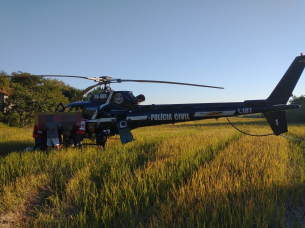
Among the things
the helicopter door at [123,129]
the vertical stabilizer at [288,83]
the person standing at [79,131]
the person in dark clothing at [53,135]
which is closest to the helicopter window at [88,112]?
the person standing at [79,131]

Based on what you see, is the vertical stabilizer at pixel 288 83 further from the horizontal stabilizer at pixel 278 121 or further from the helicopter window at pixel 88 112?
the helicopter window at pixel 88 112

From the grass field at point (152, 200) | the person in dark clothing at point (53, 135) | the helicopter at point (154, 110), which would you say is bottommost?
the grass field at point (152, 200)

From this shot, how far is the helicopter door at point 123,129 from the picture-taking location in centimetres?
652

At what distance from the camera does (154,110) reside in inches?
265

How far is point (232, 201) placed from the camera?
2.71m

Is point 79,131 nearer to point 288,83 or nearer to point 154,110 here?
point 154,110

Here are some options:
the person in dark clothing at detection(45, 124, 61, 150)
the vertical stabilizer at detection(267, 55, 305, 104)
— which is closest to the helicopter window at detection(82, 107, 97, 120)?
the person in dark clothing at detection(45, 124, 61, 150)

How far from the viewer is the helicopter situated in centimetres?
591

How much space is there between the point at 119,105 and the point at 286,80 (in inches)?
227

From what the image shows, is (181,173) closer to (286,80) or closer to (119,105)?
(119,105)

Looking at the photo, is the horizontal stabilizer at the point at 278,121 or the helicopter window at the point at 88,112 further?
the helicopter window at the point at 88,112

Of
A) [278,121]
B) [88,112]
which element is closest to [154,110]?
[88,112]

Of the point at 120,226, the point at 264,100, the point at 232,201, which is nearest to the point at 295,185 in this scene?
the point at 232,201

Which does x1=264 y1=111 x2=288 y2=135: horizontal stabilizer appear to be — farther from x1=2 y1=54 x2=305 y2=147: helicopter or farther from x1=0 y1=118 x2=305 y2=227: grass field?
x1=0 y1=118 x2=305 y2=227: grass field
